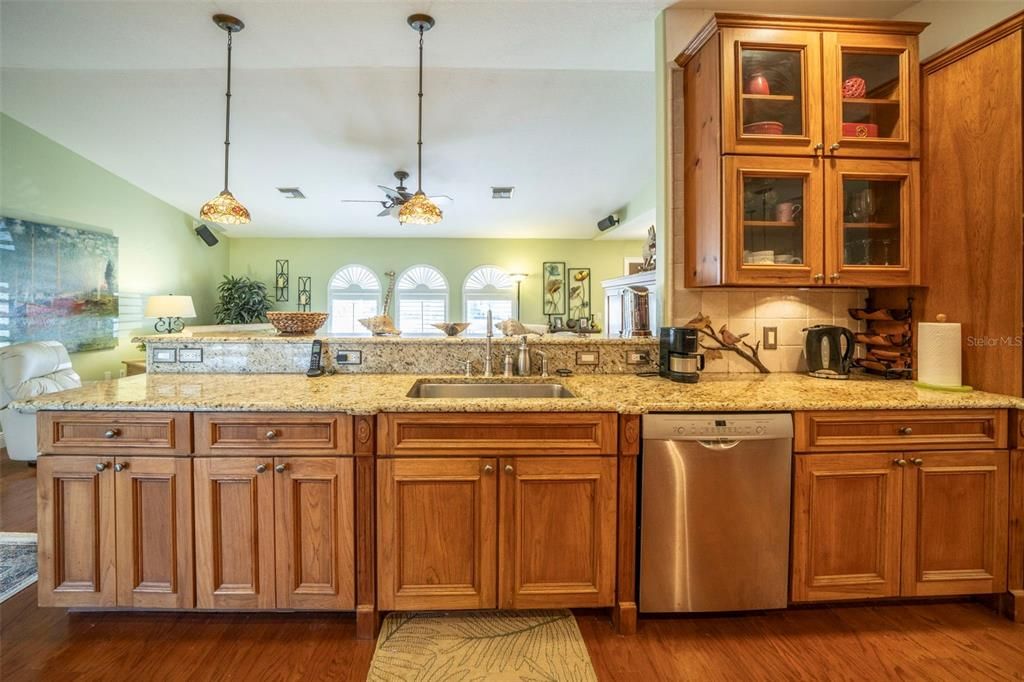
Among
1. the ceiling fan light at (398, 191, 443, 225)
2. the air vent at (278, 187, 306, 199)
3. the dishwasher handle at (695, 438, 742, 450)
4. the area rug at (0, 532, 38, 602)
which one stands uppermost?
the air vent at (278, 187, 306, 199)

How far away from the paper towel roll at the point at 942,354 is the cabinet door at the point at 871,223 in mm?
257

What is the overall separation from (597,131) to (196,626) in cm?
439

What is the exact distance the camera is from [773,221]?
2057 millimetres

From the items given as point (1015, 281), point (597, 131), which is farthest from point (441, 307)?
point (1015, 281)

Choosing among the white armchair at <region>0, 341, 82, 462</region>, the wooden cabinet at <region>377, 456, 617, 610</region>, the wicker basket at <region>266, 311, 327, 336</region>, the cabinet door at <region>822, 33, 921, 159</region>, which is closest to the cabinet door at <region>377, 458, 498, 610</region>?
the wooden cabinet at <region>377, 456, 617, 610</region>

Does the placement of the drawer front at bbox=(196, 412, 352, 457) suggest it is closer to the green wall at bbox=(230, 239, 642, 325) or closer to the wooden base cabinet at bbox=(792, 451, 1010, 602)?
the wooden base cabinet at bbox=(792, 451, 1010, 602)

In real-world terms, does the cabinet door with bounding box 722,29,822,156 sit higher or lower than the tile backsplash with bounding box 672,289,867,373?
higher

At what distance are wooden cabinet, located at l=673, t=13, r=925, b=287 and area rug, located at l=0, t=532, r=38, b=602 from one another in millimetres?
3368

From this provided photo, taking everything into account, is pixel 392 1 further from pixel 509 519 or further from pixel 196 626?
pixel 196 626

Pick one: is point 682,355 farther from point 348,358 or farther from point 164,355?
point 164,355

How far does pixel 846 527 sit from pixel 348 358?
2270 millimetres

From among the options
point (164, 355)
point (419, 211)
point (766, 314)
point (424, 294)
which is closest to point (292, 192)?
point (424, 294)

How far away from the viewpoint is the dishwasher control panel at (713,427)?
1645 mm

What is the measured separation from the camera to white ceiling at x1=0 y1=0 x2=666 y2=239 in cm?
232
